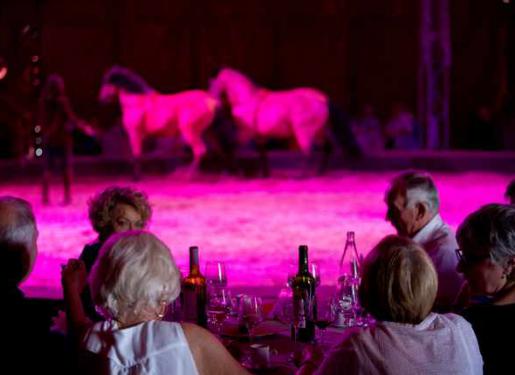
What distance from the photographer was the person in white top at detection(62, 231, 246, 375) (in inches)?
78.0

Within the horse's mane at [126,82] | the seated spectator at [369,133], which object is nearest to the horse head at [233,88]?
the horse's mane at [126,82]

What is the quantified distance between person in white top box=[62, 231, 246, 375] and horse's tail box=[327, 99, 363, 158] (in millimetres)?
9530

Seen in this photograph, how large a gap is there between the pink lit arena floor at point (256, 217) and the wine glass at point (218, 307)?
2076mm

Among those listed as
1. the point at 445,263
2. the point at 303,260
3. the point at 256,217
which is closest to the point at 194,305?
the point at 303,260

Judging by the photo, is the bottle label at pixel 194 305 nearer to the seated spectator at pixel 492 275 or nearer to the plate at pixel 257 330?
the plate at pixel 257 330

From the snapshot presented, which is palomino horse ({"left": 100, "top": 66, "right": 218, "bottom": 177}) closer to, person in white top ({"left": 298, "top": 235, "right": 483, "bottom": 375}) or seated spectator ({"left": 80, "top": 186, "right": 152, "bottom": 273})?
seated spectator ({"left": 80, "top": 186, "right": 152, "bottom": 273})

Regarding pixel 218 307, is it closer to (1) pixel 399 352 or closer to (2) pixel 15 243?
(2) pixel 15 243

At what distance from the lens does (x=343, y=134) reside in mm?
11539

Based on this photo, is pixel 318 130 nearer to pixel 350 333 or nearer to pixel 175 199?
pixel 175 199

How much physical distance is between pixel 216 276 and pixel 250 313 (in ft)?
0.88

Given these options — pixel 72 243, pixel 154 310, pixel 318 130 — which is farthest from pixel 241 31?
pixel 154 310

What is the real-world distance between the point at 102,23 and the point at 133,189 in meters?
13.1

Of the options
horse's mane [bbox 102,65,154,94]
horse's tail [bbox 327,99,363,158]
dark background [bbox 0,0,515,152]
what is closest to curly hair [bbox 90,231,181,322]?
horse's tail [bbox 327,99,363,158]

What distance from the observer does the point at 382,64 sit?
16.6 metres
